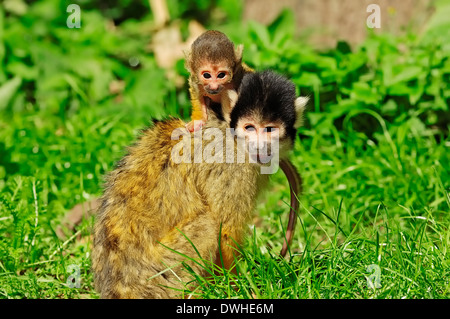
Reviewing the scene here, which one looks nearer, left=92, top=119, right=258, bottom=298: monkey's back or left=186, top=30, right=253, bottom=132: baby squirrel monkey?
left=92, top=119, right=258, bottom=298: monkey's back

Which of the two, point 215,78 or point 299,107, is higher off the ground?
point 215,78

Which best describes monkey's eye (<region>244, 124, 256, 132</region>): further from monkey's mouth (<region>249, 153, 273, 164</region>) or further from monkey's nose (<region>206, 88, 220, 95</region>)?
monkey's nose (<region>206, 88, 220, 95</region>)

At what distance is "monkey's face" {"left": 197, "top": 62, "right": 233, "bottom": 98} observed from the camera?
13.3 ft

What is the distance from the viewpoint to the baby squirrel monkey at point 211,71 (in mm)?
4082

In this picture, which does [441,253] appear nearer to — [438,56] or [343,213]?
[343,213]

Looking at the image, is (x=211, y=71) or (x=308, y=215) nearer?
(x=211, y=71)

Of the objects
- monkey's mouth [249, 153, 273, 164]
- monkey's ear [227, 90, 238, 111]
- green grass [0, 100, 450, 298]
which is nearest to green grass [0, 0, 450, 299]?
green grass [0, 100, 450, 298]

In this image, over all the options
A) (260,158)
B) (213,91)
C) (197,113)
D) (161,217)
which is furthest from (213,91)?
(161,217)

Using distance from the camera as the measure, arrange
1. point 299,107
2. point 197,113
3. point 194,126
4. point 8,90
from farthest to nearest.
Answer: point 8,90 < point 197,113 < point 194,126 < point 299,107

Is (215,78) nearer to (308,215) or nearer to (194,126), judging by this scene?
(194,126)

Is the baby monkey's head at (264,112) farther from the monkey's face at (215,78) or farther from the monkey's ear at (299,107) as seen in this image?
the monkey's face at (215,78)

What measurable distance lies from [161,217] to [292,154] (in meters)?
2.27

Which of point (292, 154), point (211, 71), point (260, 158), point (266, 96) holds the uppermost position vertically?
point (211, 71)

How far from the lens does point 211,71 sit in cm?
414
